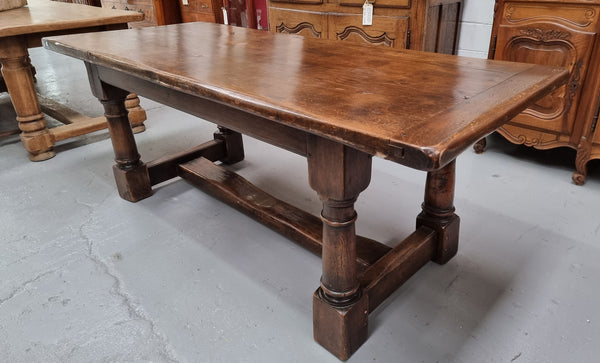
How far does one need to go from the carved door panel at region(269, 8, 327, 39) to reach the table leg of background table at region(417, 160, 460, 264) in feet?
6.01

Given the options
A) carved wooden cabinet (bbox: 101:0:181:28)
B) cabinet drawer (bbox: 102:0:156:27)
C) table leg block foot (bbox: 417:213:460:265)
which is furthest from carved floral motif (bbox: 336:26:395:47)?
cabinet drawer (bbox: 102:0:156:27)

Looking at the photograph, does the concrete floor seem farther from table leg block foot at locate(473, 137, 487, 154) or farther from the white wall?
the white wall

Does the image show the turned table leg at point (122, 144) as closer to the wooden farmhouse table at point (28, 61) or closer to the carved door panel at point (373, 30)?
the wooden farmhouse table at point (28, 61)

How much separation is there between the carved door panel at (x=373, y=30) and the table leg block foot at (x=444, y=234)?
4.72 feet

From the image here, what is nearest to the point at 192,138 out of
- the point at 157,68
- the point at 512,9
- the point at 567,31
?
the point at 157,68

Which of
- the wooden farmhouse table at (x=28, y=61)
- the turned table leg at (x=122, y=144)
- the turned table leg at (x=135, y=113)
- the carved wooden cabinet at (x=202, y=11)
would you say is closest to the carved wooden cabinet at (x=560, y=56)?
the turned table leg at (x=122, y=144)

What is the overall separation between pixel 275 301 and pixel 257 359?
27 centimetres

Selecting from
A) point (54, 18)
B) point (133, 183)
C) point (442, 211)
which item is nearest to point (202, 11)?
point (54, 18)

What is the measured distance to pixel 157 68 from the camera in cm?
143

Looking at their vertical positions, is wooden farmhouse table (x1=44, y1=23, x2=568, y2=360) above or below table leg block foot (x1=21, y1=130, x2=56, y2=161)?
above

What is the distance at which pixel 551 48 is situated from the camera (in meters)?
2.25

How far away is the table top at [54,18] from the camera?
2.45 m

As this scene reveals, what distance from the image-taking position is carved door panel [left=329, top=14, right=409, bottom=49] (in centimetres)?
273

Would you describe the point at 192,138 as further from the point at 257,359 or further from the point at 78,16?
the point at 257,359
